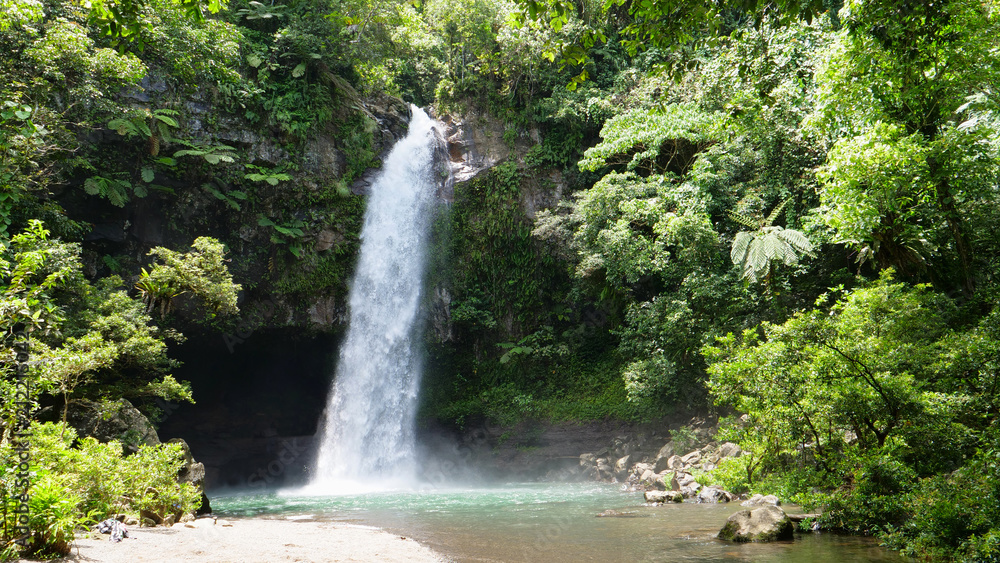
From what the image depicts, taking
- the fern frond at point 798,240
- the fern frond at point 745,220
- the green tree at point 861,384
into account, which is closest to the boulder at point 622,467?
the fern frond at point 745,220

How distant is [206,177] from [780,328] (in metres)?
16.6

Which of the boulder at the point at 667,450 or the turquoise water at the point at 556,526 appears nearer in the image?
the turquoise water at the point at 556,526

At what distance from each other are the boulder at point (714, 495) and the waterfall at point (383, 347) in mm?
10617

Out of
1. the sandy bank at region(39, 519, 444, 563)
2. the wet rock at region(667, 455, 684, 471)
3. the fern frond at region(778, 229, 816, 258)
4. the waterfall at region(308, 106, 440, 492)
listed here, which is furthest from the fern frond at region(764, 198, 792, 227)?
the waterfall at region(308, 106, 440, 492)

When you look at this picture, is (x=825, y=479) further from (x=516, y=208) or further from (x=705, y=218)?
(x=516, y=208)

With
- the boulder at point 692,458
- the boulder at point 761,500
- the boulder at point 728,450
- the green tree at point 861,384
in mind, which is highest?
the green tree at point 861,384

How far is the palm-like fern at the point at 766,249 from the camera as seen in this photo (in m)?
13.0

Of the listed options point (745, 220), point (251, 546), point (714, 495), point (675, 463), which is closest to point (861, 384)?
point (714, 495)

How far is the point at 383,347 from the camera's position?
19891mm

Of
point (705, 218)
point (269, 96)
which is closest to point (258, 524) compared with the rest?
point (705, 218)

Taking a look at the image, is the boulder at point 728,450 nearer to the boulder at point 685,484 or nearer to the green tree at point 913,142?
the boulder at point 685,484

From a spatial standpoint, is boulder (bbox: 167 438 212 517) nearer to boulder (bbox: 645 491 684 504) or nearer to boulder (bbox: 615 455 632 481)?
boulder (bbox: 645 491 684 504)

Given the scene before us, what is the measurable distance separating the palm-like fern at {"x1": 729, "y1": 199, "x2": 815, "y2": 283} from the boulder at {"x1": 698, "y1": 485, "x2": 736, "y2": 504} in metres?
4.77

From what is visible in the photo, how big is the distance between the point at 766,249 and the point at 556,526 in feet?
26.2
